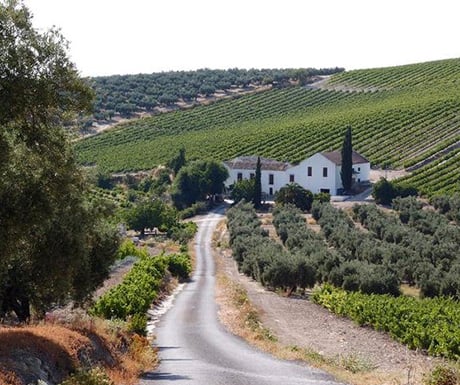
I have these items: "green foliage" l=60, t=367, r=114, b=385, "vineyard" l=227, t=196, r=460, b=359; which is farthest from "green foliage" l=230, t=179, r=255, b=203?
"green foliage" l=60, t=367, r=114, b=385

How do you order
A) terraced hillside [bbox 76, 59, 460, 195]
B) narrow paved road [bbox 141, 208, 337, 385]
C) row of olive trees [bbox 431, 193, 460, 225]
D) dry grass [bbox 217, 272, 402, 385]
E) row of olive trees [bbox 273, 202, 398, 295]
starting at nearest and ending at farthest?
narrow paved road [bbox 141, 208, 337, 385] → dry grass [bbox 217, 272, 402, 385] → row of olive trees [bbox 273, 202, 398, 295] → row of olive trees [bbox 431, 193, 460, 225] → terraced hillside [bbox 76, 59, 460, 195]

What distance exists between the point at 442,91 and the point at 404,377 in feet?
391

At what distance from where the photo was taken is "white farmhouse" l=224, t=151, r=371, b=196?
285 ft

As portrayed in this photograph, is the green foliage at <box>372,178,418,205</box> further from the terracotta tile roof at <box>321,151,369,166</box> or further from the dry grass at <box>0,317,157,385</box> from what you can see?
the dry grass at <box>0,317,157,385</box>

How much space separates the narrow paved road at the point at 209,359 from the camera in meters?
18.2

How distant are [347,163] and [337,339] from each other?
56443mm

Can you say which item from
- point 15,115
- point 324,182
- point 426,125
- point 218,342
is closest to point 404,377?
point 218,342

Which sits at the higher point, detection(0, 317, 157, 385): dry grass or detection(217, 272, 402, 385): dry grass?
detection(0, 317, 157, 385): dry grass

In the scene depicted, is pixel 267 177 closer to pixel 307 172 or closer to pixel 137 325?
pixel 307 172

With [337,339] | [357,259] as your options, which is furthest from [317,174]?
[337,339]

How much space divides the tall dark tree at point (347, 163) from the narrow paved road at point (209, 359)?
161ft

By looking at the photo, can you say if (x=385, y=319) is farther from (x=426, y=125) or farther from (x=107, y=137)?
(x=107, y=137)

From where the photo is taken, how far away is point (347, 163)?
8406cm

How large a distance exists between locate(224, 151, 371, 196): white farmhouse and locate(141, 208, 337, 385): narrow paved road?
170 feet
